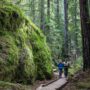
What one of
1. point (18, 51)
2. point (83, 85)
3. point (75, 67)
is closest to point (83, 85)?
point (83, 85)

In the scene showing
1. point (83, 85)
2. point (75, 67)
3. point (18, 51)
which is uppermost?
point (18, 51)

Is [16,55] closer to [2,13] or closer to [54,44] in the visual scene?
[2,13]

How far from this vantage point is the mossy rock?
1242 centimetres

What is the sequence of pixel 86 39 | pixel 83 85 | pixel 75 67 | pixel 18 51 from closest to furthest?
1. pixel 83 85
2. pixel 86 39
3. pixel 18 51
4. pixel 75 67

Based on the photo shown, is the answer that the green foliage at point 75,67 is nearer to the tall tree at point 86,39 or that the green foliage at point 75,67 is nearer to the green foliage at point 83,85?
the tall tree at point 86,39

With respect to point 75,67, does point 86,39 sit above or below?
above

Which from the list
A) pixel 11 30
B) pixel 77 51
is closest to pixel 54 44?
pixel 77 51

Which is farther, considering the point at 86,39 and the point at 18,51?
the point at 18,51

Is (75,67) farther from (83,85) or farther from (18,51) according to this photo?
(83,85)

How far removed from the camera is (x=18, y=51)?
1366 cm

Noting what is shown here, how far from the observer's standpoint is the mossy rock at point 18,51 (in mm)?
12422

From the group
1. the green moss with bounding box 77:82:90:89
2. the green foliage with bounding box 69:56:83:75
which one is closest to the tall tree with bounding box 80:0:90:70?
the green moss with bounding box 77:82:90:89

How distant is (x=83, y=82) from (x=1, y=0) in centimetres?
739

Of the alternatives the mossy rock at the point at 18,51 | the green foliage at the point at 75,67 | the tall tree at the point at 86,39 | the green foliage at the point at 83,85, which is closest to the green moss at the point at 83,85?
the green foliage at the point at 83,85
